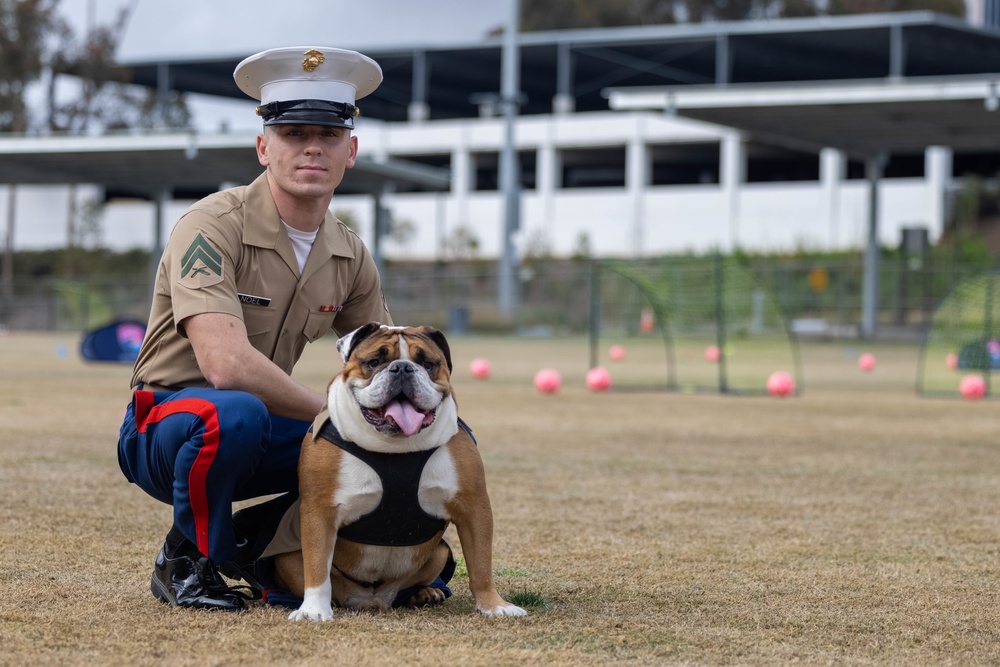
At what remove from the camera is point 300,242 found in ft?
14.7

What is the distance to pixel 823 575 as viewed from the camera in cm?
509

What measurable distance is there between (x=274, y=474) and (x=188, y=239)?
88 centimetres

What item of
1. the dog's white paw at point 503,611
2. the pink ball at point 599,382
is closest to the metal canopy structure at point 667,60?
the pink ball at point 599,382

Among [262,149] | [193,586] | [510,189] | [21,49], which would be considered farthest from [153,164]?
[193,586]

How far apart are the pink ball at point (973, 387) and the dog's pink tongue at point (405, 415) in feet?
43.1

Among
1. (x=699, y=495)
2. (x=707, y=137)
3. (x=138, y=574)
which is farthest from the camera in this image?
(x=707, y=137)

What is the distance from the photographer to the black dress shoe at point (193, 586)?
419 cm

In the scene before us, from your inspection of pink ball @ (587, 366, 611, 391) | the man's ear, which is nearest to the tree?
pink ball @ (587, 366, 611, 391)


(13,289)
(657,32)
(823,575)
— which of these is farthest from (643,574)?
(13,289)

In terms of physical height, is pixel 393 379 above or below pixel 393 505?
above

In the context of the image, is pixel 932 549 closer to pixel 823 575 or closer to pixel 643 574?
pixel 823 575

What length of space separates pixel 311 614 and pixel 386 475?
516 millimetres

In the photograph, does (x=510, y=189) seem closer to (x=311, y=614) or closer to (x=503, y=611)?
(x=503, y=611)

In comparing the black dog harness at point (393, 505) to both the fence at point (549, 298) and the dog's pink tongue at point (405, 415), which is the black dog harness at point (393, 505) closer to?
the dog's pink tongue at point (405, 415)
